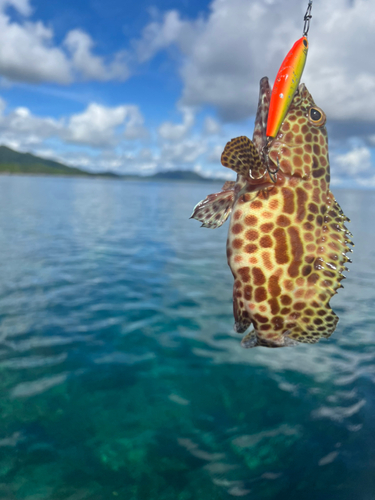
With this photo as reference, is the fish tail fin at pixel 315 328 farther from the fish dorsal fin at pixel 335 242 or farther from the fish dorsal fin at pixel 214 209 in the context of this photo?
the fish dorsal fin at pixel 214 209

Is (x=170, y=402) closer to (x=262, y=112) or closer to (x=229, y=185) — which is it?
(x=229, y=185)

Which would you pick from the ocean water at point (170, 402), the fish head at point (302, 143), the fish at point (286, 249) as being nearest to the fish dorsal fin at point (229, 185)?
the fish at point (286, 249)

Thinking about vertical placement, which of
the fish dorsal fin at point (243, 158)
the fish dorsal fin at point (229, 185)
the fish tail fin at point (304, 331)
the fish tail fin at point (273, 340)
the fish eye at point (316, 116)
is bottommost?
the fish tail fin at point (273, 340)

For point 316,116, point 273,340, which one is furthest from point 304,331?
point 316,116

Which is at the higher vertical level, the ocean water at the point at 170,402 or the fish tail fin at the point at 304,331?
the fish tail fin at the point at 304,331

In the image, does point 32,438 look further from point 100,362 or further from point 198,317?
point 198,317

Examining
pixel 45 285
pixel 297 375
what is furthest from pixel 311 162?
pixel 45 285

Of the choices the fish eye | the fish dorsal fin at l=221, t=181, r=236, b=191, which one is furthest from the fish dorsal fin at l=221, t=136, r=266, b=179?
the fish eye

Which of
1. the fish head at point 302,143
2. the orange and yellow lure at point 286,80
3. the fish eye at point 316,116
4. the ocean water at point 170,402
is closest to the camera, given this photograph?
the orange and yellow lure at point 286,80
